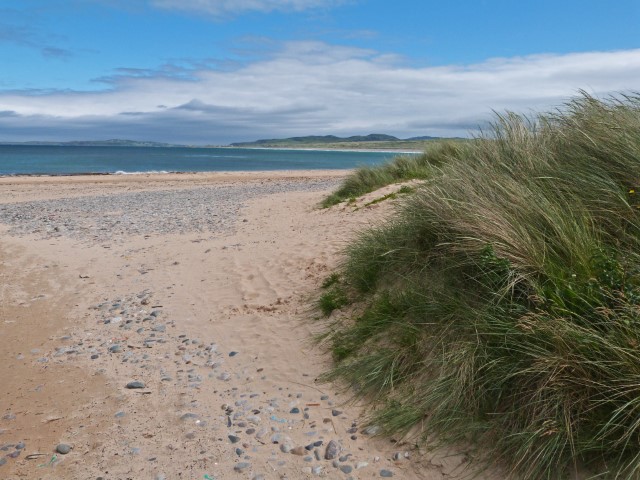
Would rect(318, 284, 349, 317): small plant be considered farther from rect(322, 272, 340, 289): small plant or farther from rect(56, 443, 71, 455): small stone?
rect(56, 443, 71, 455): small stone

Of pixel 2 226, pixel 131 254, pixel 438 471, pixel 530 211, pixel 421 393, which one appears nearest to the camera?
pixel 438 471

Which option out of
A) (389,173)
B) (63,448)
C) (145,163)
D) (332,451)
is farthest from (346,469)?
(145,163)

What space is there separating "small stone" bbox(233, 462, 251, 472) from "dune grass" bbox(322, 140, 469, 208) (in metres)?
Result: 9.98

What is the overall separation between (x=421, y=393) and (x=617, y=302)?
4.78 ft

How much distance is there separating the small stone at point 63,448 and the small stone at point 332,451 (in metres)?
1.86

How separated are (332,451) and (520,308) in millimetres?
1637

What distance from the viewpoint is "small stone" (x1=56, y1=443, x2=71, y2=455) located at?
4.11m

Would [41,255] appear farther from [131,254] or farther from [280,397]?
[280,397]

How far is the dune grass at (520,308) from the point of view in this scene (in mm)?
3307

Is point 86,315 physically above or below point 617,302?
below

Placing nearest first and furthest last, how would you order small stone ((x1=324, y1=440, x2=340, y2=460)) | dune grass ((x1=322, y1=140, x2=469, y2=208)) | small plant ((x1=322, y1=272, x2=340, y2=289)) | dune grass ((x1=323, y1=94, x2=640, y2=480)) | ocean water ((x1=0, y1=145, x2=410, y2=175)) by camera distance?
1. dune grass ((x1=323, y1=94, x2=640, y2=480))
2. small stone ((x1=324, y1=440, x2=340, y2=460))
3. small plant ((x1=322, y1=272, x2=340, y2=289))
4. dune grass ((x1=322, y1=140, x2=469, y2=208))
5. ocean water ((x1=0, y1=145, x2=410, y2=175))

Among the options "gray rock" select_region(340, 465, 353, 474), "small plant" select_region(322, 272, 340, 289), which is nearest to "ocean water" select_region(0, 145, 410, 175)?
"small plant" select_region(322, 272, 340, 289)

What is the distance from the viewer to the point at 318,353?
542 cm

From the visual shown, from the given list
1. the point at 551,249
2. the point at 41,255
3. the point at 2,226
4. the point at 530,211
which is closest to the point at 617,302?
the point at 551,249
